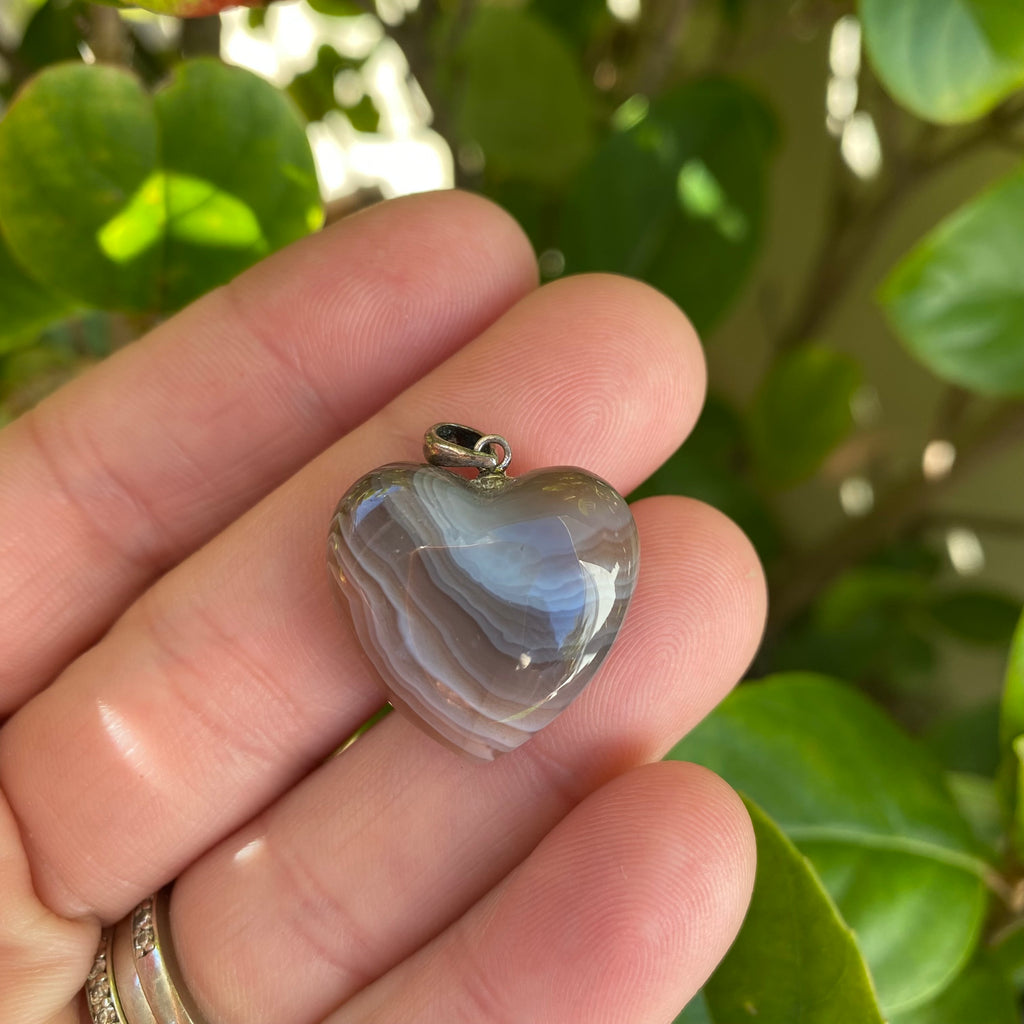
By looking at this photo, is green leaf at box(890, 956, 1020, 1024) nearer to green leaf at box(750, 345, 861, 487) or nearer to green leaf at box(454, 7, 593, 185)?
green leaf at box(750, 345, 861, 487)

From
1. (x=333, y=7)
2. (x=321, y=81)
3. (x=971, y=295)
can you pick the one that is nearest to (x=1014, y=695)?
(x=971, y=295)

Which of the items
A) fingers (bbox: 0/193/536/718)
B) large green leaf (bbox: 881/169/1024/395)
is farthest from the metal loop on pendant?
large green leaf (bbox: 881/169/1024/395)

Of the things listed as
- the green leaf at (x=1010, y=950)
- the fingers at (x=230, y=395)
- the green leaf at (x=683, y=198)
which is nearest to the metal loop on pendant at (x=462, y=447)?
the fingers at (x=230, y=395)

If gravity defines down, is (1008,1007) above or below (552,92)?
below

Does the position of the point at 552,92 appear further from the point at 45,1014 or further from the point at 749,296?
the point at 45,1014

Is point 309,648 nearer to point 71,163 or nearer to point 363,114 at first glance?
point 71,163

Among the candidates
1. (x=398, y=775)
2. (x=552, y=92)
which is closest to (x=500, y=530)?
(x=398, y=775)
